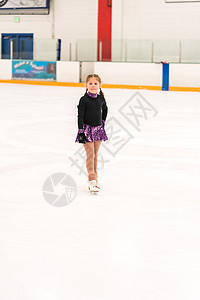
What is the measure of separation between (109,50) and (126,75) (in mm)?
2182

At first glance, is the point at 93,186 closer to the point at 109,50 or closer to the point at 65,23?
the point at 109,50

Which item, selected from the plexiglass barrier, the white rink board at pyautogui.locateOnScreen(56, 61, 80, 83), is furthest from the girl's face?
the white rink board at pyautogui.locateOnScreen(56, 61, 80, 83)

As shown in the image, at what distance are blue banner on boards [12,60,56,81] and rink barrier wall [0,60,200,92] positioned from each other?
0.18m

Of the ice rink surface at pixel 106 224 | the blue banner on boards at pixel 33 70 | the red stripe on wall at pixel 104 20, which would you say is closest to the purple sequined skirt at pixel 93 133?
the ice rink surface at pixel 106 224

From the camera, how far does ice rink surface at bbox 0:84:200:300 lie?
222 cm

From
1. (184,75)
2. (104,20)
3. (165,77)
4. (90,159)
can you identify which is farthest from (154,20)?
(90,159)

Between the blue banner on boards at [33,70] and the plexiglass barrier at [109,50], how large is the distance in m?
0.32

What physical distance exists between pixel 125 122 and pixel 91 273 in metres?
6.90

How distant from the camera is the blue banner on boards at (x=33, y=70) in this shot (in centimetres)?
2047

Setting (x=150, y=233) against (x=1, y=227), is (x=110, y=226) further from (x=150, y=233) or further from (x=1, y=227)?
(x=1, y=227)

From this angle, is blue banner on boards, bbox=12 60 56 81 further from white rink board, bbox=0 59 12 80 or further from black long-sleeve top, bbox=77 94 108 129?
black long-sleeve top, bbox=77 94 108 129

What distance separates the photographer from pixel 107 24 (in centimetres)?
2167

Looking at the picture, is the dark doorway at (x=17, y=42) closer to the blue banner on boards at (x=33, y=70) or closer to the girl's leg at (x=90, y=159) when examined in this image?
the blue banner on boards at (x=33, y=70)

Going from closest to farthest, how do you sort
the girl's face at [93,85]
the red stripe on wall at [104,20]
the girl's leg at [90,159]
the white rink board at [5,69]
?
the girl's face at [93,85], the girl's leg at [90,159], the white rink board at [5,69], the red stripe on wall at [104,20]
